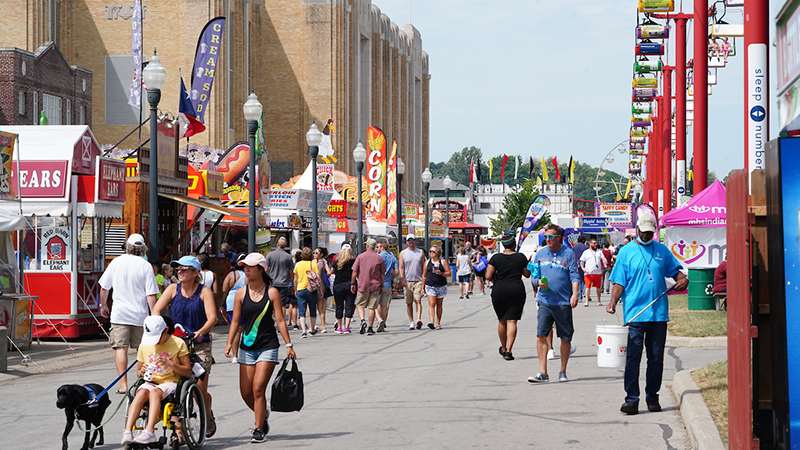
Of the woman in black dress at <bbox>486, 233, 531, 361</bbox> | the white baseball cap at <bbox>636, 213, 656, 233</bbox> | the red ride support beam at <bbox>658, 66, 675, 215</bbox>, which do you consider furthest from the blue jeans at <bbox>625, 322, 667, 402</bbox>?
the red ride support beam at <bbox>658, 66, 675, 215</bbox>

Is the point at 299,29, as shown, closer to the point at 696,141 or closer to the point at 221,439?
the point at 696,141

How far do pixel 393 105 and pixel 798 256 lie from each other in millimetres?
76623

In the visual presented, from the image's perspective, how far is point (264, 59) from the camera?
61906 millimetres

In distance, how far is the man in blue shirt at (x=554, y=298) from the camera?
1119 cm

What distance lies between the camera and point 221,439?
8.26 meters

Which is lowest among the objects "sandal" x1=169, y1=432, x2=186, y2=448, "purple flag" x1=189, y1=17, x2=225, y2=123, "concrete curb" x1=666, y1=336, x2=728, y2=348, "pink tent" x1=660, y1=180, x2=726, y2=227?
"concrete curb" x1=666, y1=336, x2=728, y2=348

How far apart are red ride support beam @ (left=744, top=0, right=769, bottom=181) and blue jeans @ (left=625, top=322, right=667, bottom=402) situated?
3694 millimetres

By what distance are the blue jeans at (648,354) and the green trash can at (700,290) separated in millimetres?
12256

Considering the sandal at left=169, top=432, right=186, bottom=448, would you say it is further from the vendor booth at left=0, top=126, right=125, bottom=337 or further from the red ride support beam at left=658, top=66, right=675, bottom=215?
the red ride support beam at left=658, top=66, right=675, bottom=215

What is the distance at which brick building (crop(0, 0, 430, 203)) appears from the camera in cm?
4941

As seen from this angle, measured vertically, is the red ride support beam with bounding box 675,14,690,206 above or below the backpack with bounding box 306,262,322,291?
above

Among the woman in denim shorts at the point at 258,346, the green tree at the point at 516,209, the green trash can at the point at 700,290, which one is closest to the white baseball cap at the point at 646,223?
the woman in denim shorts at the point at 258,346

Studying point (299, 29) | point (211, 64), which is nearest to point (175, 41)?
point (299, 29)

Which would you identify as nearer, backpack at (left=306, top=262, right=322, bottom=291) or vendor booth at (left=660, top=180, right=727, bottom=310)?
backpack at (left=306, top=262, right=322, bottom=291)
